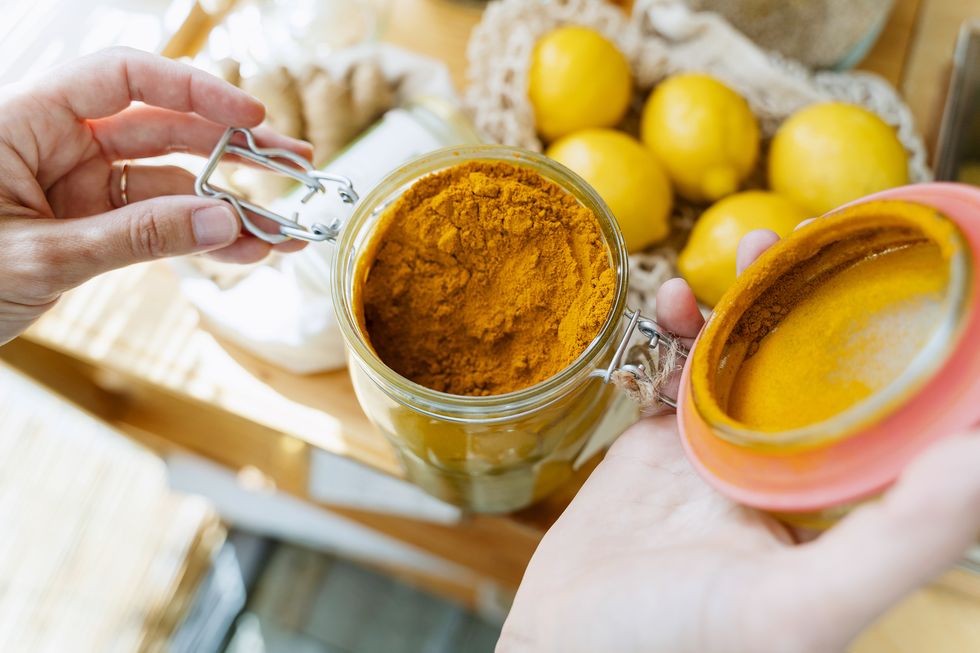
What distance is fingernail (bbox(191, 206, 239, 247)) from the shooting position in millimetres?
443

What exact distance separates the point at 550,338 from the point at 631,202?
193 millimetres

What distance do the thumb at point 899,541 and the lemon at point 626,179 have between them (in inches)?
12.7

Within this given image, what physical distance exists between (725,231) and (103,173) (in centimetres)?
47

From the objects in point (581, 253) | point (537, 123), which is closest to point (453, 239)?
point (581, 253)

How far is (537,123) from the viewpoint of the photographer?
2.12 feet

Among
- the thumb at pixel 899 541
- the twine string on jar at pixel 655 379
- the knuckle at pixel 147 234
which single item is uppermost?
the thumb at pixel 899 541

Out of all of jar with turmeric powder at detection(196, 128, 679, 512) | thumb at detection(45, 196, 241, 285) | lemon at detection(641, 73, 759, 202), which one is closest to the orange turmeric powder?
jar with turmeric powder at detection(196, 128, 679, 512)

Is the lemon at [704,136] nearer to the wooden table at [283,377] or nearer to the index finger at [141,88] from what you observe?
the wooden table at [283,377]

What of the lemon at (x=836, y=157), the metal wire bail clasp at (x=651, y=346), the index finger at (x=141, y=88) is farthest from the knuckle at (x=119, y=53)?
the lemon at (x=836, y=157)

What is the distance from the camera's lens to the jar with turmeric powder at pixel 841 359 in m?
0.26

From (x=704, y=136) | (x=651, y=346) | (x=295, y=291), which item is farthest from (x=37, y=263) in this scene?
(x=704, y=136)

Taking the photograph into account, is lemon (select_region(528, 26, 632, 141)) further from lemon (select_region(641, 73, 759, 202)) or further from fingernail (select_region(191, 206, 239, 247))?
fingernail (select_region(191, 206, 239, 247))

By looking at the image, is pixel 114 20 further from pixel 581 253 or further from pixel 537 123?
pixel 581 253

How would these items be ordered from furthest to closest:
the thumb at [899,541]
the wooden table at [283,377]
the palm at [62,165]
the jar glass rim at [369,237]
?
the wooden table at [283,377] < the palm at [62,165] < the jar glass rim at [369,237] < the thumb at [899,541]
